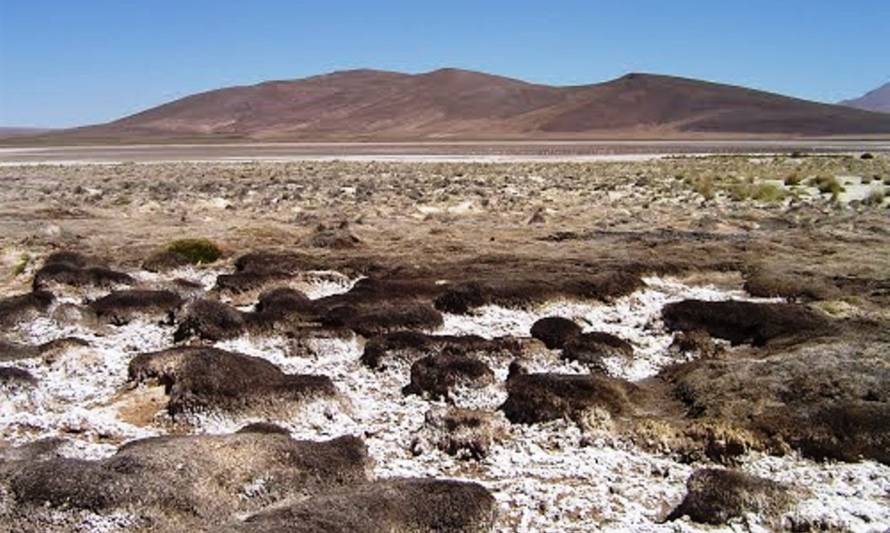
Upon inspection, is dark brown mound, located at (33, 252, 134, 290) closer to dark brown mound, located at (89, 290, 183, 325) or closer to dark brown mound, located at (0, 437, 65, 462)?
dark brown mound, located at (89, 290, 183, 325)

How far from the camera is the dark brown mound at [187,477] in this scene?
285 inches

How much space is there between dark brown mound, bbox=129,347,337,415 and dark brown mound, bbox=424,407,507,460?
156cm

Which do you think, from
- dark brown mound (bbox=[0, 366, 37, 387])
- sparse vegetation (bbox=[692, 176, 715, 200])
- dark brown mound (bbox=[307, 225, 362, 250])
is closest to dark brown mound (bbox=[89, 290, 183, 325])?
dark brown mound (bbox=[0, 366, 37, 387])

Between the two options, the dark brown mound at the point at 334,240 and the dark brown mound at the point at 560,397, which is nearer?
the dark brown mound at the point at 560,397

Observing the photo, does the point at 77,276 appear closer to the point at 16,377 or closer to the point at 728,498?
the point at 16,377

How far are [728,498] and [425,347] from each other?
551 cm

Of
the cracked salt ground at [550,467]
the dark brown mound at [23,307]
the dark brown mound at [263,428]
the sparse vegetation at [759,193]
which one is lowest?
the sparse vegetation at [759,193]

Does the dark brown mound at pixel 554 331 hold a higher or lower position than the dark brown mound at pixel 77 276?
lower

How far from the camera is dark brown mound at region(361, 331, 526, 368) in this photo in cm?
1216

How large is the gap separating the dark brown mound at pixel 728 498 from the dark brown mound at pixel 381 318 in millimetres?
6219

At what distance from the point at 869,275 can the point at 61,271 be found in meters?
15.4

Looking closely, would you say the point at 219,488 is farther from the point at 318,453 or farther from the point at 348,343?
the point at 348,343

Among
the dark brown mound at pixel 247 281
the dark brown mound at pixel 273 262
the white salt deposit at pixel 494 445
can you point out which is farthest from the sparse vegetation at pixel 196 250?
the white salt deposit at pixel 494 445

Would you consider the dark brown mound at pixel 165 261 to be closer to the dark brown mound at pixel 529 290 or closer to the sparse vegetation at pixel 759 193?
the dark brown mound at pixel 529 290
